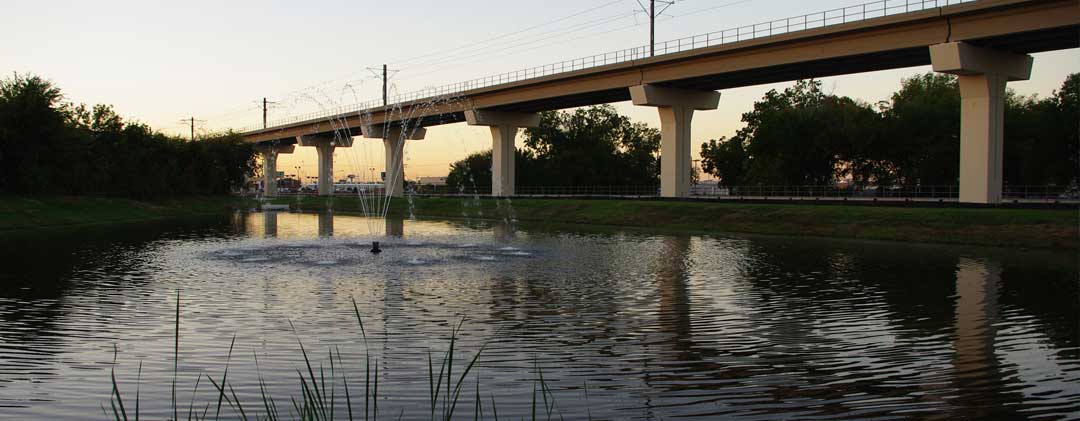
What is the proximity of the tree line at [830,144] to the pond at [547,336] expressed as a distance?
50763 millimetres

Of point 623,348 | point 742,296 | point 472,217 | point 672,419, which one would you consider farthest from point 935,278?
point 472,217

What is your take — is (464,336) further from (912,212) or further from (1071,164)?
(1071,164)

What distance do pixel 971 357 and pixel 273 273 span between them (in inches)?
733

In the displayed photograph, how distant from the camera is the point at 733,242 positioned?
134 feet

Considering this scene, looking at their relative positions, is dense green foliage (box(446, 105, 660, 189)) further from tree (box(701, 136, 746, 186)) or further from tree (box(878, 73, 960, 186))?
tree (box(878, 73, 960, 186))

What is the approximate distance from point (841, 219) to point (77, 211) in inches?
2085

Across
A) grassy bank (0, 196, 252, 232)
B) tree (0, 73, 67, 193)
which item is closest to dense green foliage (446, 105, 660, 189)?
grassy bank (0, 196, 252, 232)

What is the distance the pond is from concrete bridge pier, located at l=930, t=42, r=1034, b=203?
18374mm

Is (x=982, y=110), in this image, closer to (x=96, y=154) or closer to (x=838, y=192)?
(x=838, y=192)

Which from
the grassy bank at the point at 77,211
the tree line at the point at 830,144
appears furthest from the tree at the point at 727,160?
the grassy bank at the point at 77,211

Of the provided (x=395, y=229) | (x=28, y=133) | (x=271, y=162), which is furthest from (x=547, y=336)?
(x=271, y=162)

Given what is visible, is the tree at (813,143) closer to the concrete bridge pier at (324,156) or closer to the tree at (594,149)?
the tree at (594,149)

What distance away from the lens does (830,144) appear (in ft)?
285

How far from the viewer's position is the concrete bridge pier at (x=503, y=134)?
85.0m
